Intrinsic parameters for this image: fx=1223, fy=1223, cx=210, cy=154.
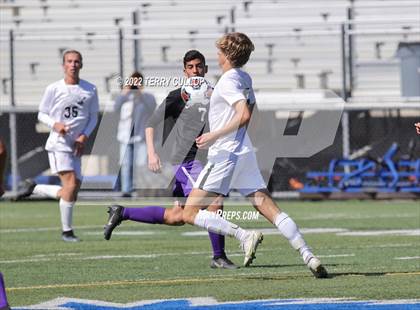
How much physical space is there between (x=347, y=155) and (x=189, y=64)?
10.1 meters

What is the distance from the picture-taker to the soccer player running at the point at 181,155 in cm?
1002

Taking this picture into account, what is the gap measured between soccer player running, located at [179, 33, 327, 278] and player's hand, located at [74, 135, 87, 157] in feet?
14.0

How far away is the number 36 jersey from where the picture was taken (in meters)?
13.8

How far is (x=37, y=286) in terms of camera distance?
8992 millimetres

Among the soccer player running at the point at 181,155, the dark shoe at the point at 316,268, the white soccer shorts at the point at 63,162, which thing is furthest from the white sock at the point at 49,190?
the dark shoe at the point at 316,268

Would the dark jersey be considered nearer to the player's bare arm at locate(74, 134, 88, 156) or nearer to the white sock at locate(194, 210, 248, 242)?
the white sock at locate(194, 210, 248, 242)

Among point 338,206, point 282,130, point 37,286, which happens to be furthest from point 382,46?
point 37,286

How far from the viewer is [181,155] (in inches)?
410

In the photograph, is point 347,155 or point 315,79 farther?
point 315,79

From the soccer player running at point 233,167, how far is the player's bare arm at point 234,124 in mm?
18

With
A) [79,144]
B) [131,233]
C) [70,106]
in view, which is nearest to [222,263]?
[79,144]

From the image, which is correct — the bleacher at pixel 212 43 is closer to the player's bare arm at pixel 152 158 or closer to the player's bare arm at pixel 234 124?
the player's bare arm at pixel 152 158

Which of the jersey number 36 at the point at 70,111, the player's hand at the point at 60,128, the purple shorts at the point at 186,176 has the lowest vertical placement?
the purple shorts at the point at 186,176

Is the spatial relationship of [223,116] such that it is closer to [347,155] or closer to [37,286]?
[37,286]
